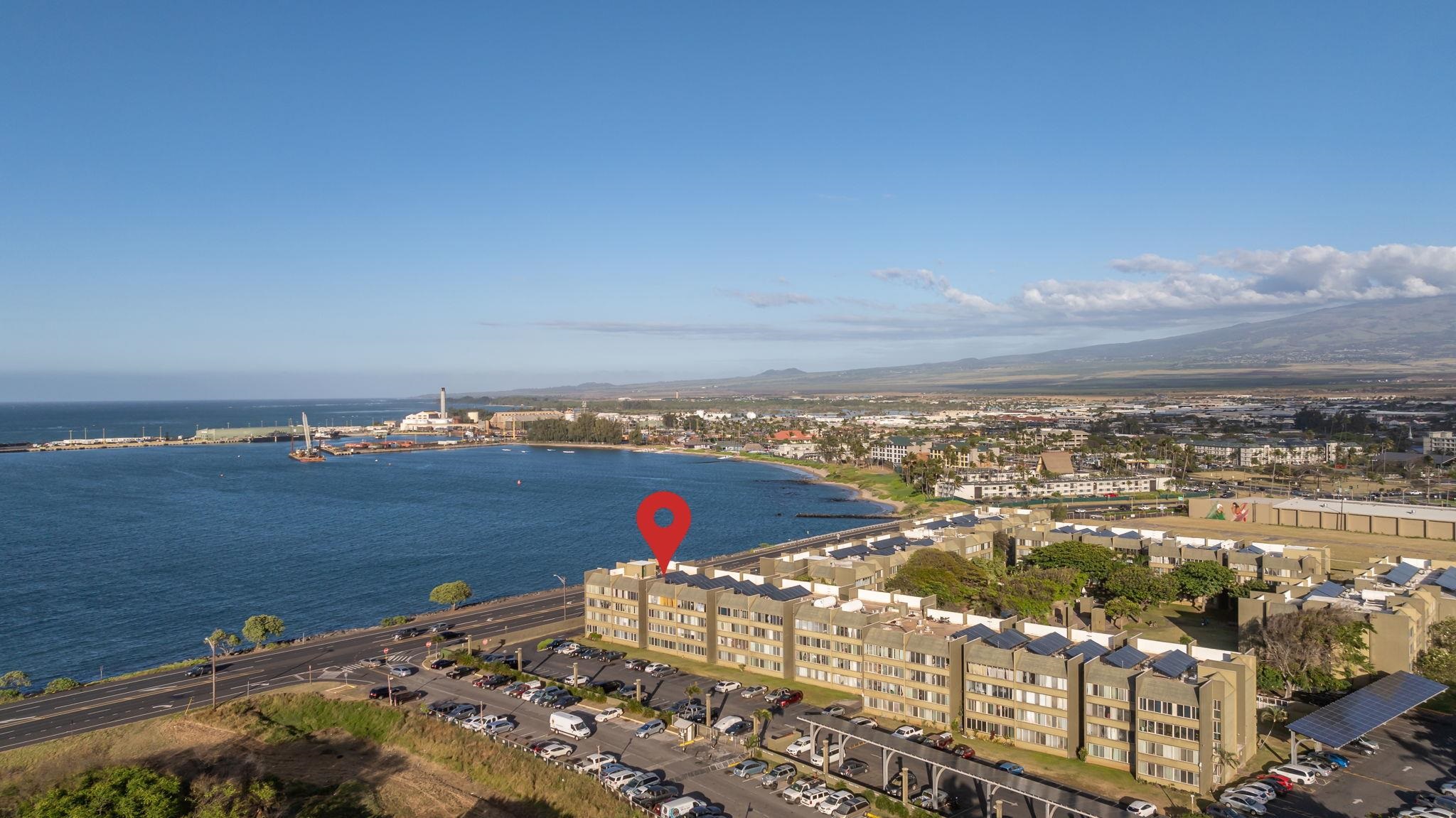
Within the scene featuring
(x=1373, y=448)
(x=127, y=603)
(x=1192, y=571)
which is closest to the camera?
(x=1192, y=571)

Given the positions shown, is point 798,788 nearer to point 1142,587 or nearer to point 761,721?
point 761,721

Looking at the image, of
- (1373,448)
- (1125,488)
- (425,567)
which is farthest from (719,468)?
(1373,448)

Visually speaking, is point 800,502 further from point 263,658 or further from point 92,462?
point 92,462

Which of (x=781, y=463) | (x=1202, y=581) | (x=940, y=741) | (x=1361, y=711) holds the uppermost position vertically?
(x=1361, y=711)

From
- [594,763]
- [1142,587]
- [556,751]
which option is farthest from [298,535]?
[1142,587]

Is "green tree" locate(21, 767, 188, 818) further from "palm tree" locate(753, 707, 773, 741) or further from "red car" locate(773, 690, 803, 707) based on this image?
"red car" locate(773, 690, 803, 707)
